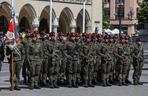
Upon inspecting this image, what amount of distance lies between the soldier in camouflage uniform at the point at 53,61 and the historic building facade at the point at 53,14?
31.9m

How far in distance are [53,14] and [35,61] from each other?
39090mm

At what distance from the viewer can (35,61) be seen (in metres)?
18.9

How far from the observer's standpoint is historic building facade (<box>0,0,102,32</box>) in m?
54.7

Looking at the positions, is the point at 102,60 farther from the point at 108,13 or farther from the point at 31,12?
the point at 108,13

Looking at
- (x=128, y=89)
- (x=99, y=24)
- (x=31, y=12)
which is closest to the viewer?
(x=128, y=89)

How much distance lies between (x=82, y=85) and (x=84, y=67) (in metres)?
0.72

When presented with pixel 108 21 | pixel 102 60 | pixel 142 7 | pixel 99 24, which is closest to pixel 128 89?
pixel 102 60

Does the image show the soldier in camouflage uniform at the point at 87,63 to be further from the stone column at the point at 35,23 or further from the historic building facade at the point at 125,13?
the historic building facade at the point at 125,13

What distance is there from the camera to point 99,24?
6762 centimetres

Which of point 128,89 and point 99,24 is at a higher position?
point 99,24

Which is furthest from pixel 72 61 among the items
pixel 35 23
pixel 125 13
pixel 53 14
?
pixel 125 13

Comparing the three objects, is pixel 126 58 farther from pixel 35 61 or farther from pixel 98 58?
pixel 35 61

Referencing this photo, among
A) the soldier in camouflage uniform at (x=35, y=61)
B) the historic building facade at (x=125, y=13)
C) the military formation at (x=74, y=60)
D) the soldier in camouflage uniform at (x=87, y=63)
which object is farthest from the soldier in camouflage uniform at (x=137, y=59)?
the historic building facade at (x=125, y=13)

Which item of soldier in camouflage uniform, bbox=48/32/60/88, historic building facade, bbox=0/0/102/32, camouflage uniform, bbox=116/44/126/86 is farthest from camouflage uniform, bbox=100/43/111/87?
historic building facade, bbox=0/0/102/32
